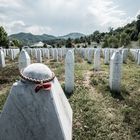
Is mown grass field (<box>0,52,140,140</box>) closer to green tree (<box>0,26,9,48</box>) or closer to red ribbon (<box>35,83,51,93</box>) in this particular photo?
red ribbon (<box>35,83,51,93</box>)

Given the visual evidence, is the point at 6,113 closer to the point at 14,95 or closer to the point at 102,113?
the point at 14,95

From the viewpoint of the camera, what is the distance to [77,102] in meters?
7.41

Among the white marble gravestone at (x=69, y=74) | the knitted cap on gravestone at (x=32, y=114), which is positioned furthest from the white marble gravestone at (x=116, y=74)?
the knitted cap on gravestone at (x=32, y=114)

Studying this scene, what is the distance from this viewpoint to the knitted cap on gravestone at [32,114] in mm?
2477

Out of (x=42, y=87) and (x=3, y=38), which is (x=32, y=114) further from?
(x=3, y=38)

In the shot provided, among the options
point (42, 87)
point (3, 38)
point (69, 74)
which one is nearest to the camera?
point (42, 87)

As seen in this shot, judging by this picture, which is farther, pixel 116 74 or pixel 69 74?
pixel 116 74

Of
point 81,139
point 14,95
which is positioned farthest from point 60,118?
point 81,139

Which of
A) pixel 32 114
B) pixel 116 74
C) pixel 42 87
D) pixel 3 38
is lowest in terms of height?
pixel 116 74

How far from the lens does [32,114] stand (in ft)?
8.21

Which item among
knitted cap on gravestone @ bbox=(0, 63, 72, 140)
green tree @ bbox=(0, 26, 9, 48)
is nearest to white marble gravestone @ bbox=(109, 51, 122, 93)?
knitted cap on gravestone @ bbox=(0, 63, 72, 140)

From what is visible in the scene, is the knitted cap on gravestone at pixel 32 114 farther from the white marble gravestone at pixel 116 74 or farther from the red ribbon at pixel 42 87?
the white marble gravestone at pixel 116 74

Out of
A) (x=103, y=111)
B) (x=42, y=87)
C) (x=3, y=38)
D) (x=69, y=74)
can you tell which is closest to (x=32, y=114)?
(x=42, y=87)

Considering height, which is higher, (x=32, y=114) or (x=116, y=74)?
(x=32, y=114)
